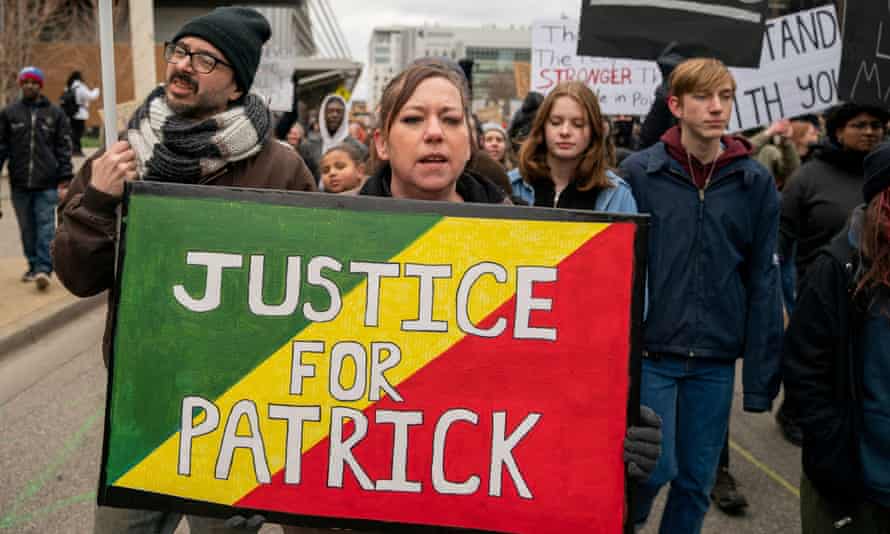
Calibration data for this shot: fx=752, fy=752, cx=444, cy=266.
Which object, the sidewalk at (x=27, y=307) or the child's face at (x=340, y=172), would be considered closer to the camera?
the child's face at (x=340, y=172)

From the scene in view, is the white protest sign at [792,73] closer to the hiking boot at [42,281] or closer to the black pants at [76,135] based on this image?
the hiking boot at [42,281]

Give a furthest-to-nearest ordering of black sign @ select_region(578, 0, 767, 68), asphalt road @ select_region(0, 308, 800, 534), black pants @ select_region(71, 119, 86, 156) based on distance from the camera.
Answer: black pants @ select_region(71, 119, 86, 156), black sign @ select_region(578, 0, 767, 68), asphalt road @ select_region(0, 308, 800, 534)

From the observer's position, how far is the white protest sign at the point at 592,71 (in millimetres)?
6496

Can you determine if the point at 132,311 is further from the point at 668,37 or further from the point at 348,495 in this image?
the point at 668,37

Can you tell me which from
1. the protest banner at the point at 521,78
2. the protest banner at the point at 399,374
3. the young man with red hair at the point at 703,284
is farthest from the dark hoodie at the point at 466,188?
the protest banner at the point at 521,78

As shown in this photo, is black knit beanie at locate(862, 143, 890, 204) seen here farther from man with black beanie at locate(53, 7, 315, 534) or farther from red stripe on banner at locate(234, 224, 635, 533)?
man with black beanie at locate(53, 7, 315, 534)

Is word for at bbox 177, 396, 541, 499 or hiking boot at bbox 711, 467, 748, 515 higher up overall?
word for at bbox 177, 396, 541, 499

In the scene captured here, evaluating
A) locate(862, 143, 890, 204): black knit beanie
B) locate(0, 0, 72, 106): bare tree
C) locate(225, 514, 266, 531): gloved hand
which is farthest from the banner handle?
locate(0, 0, 72, 106): bare tree

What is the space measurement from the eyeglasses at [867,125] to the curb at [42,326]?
18.2 ft

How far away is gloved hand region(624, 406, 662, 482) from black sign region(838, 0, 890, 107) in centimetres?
309

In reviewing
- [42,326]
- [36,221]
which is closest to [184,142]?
[42,326]

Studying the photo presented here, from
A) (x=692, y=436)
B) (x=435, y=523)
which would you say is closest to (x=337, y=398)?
(x=435, y=523)

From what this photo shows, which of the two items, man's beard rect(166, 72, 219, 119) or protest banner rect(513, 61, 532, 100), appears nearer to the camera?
man's beard rect(166, 72, 219, 119)

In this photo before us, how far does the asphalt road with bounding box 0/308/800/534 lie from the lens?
3.41 meters
